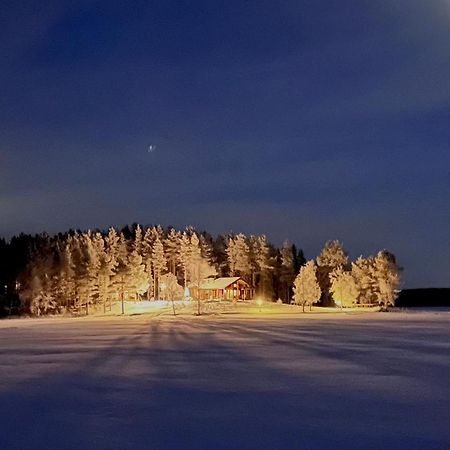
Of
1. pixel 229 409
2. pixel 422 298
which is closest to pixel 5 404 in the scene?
pixel 229 409

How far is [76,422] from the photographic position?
44.3 feet

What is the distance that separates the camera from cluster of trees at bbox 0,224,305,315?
103750mm

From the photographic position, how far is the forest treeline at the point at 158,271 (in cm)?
10412

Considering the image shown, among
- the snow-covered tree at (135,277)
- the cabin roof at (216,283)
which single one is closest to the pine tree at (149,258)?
the snow-covered tree at (135,277)

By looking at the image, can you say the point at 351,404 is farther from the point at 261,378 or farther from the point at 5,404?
the point at 5,404

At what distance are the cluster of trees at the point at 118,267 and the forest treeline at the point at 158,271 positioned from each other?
0.15m

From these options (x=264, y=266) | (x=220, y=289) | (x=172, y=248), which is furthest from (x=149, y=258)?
(x=264, y=266)

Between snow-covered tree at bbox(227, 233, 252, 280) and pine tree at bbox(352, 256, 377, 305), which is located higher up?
snow-covered tree at bbox(227, 233, 252, 280)

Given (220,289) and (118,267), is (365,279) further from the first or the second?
(118,267)

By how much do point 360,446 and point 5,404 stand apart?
923 cm

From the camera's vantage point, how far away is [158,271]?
15225cm

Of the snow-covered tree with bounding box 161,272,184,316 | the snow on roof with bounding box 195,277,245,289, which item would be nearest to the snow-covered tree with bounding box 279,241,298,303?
the snow on roof with bounding box 195,277,245,289

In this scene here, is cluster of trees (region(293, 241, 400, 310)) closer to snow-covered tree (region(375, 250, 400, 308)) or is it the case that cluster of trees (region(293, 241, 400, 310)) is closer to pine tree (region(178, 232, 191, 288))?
snow-covered tree (region(375, 250, 400, 308))

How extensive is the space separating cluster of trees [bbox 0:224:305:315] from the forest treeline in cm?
15
